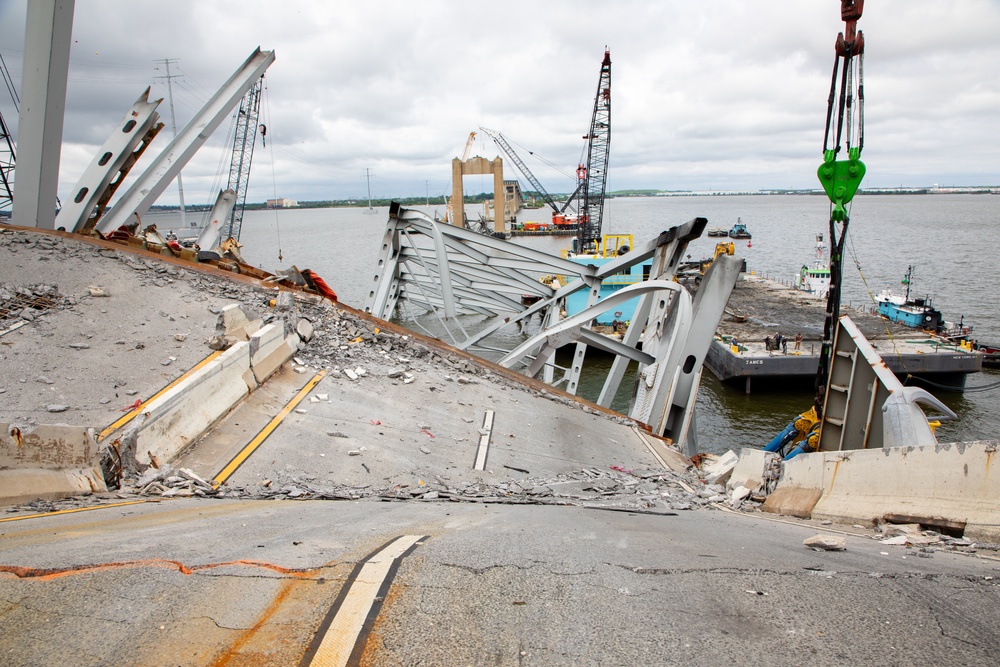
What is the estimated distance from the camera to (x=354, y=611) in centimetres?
295

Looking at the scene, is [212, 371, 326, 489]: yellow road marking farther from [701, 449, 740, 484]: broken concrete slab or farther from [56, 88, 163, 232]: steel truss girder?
[56, 88, 163, 232]: steel truss girder

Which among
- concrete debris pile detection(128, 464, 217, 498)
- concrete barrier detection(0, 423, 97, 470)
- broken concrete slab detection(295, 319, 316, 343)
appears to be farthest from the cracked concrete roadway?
broken concrete slab detection(295, 319, 316, 343)

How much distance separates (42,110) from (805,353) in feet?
102

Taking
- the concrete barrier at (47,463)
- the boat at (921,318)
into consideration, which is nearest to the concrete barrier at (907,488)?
the concrete barrier at (47,463)

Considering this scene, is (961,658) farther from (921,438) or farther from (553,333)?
(553,333)

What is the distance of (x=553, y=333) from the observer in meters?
12.5

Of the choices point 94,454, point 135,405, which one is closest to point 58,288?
point 135,405

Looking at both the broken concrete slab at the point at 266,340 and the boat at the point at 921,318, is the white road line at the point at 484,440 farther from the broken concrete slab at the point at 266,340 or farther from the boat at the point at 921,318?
the boat at the point at 921,318

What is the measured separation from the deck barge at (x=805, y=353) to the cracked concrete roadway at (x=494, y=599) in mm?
26247

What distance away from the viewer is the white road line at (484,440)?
8.35 meters

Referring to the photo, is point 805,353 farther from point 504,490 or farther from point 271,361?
point 271,361

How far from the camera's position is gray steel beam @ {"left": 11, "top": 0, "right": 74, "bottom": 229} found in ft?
37.9

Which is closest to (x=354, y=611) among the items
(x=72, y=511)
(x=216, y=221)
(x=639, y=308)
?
(x=72, y=511)

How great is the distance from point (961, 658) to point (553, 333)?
32.9 ft
